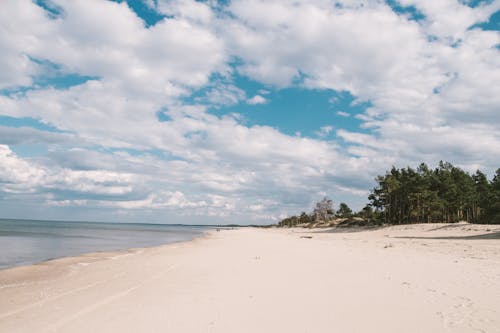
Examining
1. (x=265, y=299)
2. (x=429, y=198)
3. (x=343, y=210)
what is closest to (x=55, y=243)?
(x=265, y=299)

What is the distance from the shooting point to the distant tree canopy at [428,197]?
2226 inches

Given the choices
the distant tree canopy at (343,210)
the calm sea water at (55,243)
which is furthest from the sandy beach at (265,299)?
the distant tree canopy at (343,210)

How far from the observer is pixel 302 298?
8.15 m

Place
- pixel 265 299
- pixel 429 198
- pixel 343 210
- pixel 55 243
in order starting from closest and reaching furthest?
pixel 265 299, pixel 55 243, pixel 429 198, pixel 343 210

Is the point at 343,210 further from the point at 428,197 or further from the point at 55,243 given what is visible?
the point at 55,243

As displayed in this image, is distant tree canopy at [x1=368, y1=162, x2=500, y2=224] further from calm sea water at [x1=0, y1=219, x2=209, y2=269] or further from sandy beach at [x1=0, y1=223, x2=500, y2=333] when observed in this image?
sandy beach at [x1=0, y1=223, x2=500, y2=333]

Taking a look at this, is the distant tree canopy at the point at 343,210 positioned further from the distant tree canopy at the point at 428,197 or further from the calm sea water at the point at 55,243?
the calm sea water at the point at 55,243

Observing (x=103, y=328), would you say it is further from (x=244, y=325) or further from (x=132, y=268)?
(x=132, y=268)

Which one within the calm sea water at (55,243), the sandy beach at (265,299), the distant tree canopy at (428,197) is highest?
the distant tree canopy at (428,197)

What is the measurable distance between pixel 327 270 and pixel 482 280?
15.8 ft

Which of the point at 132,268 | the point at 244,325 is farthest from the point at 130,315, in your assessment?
the point at 132,268

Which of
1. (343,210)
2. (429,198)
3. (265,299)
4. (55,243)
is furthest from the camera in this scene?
(343,210)

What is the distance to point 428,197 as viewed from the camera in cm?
5741

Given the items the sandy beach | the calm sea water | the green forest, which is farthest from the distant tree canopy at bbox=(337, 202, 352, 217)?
the sandy beach
